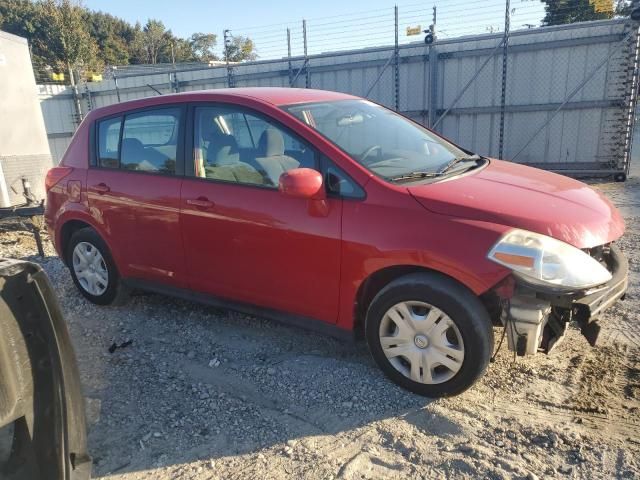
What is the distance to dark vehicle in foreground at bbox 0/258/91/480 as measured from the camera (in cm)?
176

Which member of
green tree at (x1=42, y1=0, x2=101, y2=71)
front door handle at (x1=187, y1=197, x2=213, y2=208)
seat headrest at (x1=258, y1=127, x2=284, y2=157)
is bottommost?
front door handle at (x1=187, y1=197, x2=213, y2=208)

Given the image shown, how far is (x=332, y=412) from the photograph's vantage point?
2984 millimetres

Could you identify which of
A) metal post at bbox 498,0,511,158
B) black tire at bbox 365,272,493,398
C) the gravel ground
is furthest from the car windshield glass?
A: metal post at bbox 498,0,511,158

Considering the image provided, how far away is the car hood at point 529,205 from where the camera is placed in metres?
2.75

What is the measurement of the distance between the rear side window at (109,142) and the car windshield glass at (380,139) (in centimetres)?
170

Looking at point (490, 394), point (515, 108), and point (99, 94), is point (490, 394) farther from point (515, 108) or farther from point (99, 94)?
point (99, 94)

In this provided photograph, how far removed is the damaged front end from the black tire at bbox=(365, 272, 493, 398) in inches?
4.7

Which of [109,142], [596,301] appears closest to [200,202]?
[109,142]

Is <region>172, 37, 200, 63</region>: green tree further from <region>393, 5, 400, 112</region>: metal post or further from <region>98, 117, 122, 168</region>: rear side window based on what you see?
<region>98, 117, 122, 168</region>: rear side window

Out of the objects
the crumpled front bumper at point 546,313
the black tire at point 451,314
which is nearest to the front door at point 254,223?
the black tire at point 451,314

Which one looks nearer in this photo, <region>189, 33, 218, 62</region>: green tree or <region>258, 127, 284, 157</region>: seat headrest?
<region>258, 127, 284, 157</region>: seat headrest

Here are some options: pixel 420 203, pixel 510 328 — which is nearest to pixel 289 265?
pixel 420 203

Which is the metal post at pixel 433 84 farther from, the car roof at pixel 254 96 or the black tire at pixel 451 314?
the black tire at pixel 451 314

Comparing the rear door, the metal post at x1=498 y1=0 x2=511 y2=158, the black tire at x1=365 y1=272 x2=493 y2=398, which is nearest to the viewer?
the black tire at x1=365 y1=272 x2=493 y2=398
